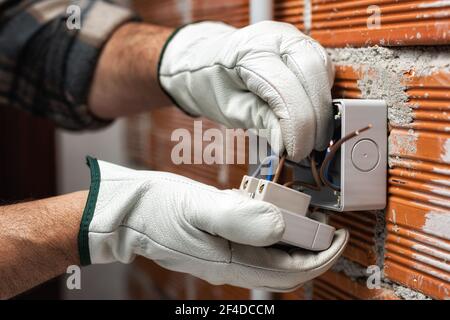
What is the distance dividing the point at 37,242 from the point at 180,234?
23 cm

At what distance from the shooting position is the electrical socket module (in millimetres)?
721

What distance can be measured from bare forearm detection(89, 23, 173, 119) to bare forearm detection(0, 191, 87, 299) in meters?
0.46

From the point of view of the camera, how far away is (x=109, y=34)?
4.42ft

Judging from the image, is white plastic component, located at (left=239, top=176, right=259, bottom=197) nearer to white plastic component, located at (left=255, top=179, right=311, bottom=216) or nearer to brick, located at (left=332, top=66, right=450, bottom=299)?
white plastic component, located at (left=255, top=179, right=311, bottom=216)

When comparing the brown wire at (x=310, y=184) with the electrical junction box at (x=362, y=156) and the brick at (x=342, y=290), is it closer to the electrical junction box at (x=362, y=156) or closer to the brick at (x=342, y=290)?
the electrical junction box at (x=362, y=156)

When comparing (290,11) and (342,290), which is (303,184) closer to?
(342,290)

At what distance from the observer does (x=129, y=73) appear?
4.17 ft

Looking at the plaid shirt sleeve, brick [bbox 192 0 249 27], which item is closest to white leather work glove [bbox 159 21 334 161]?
brick [bbox 192 0 249 27]

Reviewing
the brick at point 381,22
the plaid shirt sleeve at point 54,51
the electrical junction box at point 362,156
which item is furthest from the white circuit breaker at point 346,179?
the plaid shirt sleeve at point 54,51

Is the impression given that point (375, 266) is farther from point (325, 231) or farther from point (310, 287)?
point (310, 287)

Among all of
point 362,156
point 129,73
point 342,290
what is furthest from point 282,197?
point 129,73

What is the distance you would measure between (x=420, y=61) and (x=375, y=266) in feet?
1.08

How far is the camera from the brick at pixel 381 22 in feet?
2.19
